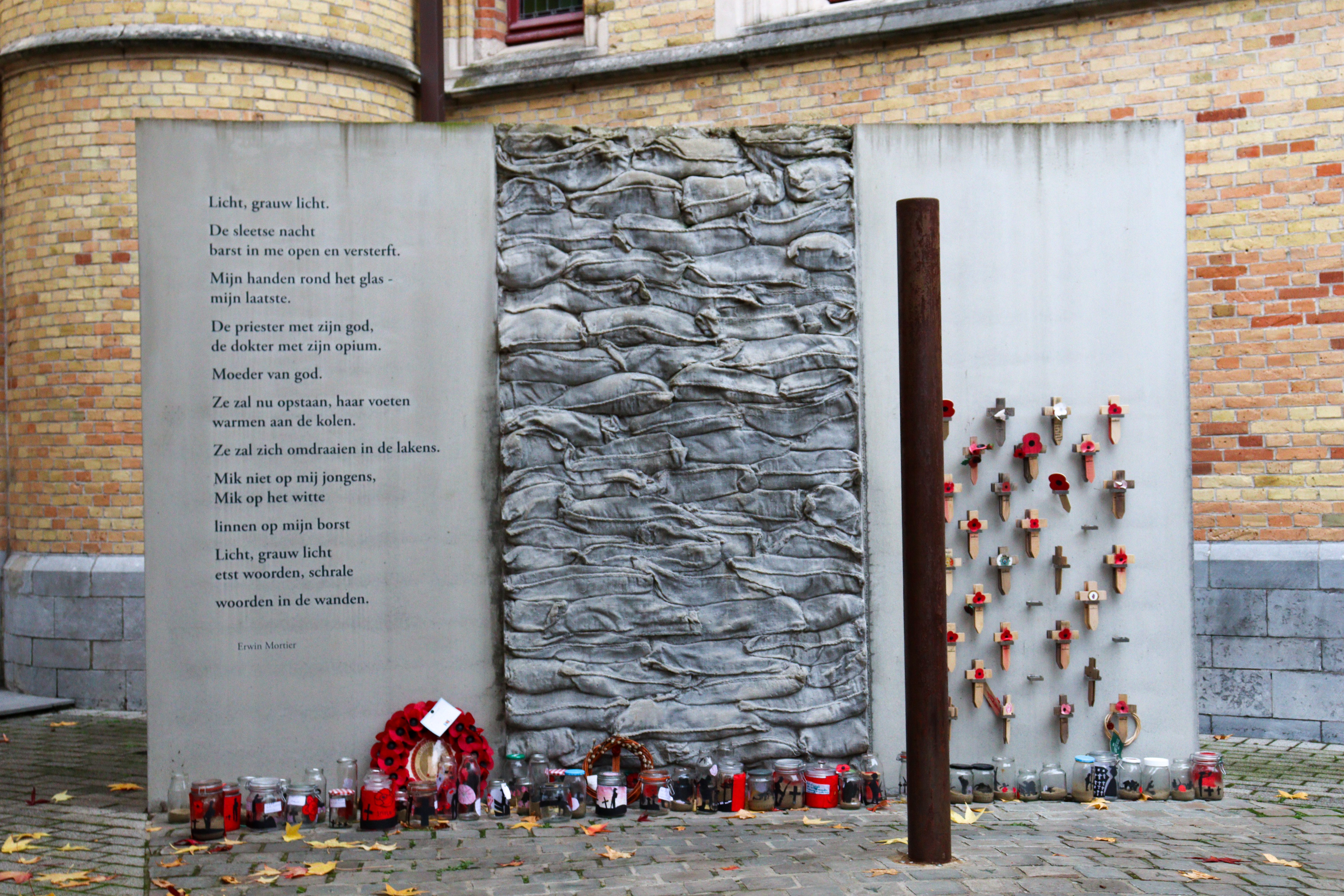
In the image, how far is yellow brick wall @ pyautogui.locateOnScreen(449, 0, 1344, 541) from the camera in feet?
23.1

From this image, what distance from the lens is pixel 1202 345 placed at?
7316mm

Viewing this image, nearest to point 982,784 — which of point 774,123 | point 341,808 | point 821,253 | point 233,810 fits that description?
point 821,253

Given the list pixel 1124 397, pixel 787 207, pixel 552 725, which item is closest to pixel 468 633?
pixel 552 725

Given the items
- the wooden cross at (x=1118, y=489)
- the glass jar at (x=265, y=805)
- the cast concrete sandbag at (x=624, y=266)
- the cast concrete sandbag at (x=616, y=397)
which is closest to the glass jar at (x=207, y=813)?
the glass jar at (x=265, y=805)

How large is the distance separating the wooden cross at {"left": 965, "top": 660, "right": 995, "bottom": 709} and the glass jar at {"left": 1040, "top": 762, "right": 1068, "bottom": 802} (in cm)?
44

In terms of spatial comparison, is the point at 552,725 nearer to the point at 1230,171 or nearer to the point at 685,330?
the point at 685,330

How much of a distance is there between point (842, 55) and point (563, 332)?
4.08 meters

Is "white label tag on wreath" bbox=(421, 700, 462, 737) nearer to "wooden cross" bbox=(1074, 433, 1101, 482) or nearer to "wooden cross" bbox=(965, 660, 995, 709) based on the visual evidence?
"wooden cross" bbox=(965, 660, 995, 709)

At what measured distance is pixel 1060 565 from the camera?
571 cm

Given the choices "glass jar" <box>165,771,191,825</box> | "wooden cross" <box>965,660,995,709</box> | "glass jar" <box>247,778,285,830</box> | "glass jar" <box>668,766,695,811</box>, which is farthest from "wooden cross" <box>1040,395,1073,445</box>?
"glass jar" <box>165,771,191,825</box>

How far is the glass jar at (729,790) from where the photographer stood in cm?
541

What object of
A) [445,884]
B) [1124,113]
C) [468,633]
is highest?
[1124,113]

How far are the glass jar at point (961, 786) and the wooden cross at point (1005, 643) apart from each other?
1.75ft

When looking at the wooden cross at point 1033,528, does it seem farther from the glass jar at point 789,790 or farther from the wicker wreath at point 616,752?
the wicker wreath at point 616,752
